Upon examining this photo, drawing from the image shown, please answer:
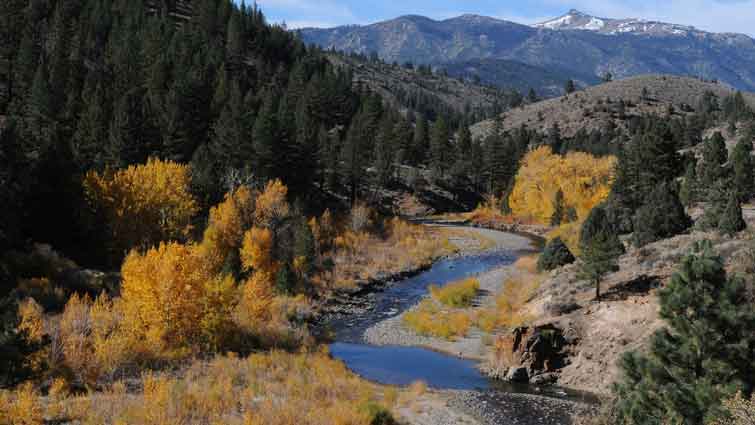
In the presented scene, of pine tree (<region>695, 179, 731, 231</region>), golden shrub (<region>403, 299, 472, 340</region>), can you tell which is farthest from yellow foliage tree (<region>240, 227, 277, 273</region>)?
pine tree (<region>695, 179, 731, 231</region>)

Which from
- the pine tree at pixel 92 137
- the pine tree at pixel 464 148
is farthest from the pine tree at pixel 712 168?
the pine tree at pixel 464 148

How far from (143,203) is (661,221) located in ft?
141

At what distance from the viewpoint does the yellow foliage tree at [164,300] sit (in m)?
32.7

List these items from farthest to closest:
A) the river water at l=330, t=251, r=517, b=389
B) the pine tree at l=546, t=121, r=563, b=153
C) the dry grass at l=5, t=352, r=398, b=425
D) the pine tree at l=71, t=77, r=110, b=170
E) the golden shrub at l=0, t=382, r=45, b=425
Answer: the pine tree at l=546, t=121, r=563, b=153 < the pine tree at l=71, t=77, r=110, b=170 < the river water at l=330, t=251, r=517, b=389 < the dry grass at l=5, t=352, r=398, b=425 < the golden shrub at l=0, t=382, r=45, b=425

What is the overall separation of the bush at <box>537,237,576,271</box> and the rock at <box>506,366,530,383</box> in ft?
68.3

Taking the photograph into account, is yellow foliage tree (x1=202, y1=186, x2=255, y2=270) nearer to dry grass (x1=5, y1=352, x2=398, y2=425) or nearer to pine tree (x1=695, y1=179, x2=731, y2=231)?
dry grass (x1=5, y1=352, x2=398, y2=425)

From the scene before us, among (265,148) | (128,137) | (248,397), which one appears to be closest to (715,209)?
(248,397)

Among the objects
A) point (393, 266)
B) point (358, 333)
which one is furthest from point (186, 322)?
point (393, 266)

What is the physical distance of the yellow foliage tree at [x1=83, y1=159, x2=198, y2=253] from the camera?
54.2 meters

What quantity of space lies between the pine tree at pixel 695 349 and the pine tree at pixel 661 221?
2916 cm

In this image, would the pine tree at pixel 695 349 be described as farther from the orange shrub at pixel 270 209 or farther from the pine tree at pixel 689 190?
the orange shrub at pixel 270 209

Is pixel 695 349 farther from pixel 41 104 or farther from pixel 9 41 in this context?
pixel 9 41

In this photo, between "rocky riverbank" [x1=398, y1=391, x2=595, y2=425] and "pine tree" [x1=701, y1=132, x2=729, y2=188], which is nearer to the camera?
"rocky riverbank" [x1=398, y1=391, x2=595, y2=425]

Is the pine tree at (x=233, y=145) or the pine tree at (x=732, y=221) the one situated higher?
the pine tree at (x=233, y=145)
